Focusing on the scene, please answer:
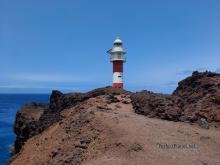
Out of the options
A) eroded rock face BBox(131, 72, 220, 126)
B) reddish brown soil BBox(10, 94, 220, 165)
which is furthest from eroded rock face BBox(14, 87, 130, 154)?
reddish brown soil BBox(10, 94, 220, 165)

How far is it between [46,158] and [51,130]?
285 cm

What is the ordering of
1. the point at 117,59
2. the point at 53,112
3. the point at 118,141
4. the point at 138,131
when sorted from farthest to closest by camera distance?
the point at 117,59 < the point at 53,112 < the point at 138,131 < the point at 118,141

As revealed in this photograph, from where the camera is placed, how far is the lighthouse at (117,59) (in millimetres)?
28875

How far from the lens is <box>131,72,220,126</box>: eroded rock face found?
14188 millimetres

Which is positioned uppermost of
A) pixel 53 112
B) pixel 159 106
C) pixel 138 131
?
pixel 159 106

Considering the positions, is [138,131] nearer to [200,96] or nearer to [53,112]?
[200,96]

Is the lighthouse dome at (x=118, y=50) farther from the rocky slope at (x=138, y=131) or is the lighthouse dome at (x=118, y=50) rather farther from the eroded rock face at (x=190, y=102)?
the eroded rock face at (x=190, y=102)

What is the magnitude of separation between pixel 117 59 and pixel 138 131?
18.6 meters

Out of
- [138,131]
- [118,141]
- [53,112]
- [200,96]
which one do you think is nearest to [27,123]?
[53,112]

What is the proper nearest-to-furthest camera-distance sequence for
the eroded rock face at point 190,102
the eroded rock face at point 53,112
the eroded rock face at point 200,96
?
the eroded rock face at point 190,102
the eroded rock face at point 200,96
the eroded rock face at point 53,112

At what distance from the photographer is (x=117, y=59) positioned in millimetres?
29812

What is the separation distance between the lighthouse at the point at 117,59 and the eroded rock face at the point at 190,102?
11901 mm

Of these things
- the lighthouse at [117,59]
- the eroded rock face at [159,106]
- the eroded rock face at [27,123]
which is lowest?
the eroded rock face at [27,123]

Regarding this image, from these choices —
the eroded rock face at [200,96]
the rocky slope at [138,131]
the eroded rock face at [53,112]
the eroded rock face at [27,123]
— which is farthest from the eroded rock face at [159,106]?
the eroded rock face at [27,123]
